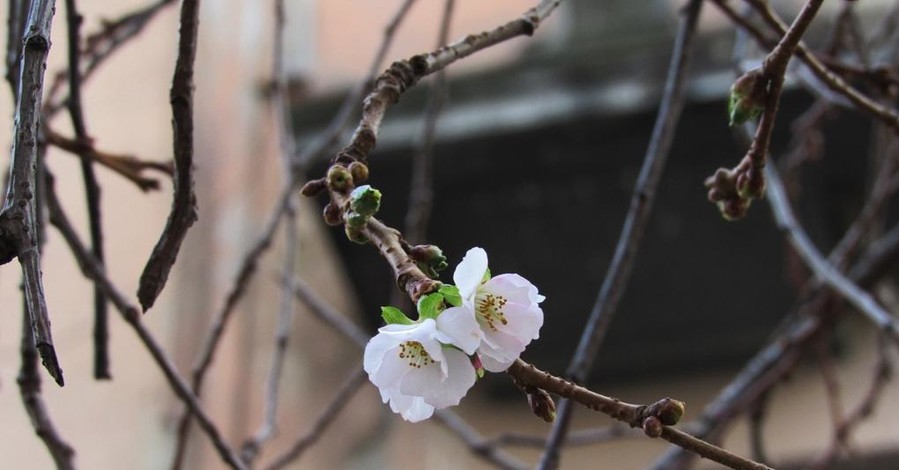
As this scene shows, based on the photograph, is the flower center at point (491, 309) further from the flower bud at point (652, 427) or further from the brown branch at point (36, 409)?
the brown branch at point (36, 409)

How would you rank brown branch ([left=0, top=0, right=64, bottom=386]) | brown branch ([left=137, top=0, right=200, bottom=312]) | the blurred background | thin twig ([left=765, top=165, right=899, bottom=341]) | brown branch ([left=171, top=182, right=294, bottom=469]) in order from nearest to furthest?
brown branch ([left=0, top=0, right=64, bottom=386]), brown branch ([left=137, top=0, right=200, bottom=312]), brown branch ([left=171, top=182, right=294, bottom=469]), thin twig ([left=765, top=165, right=899, bottom=341]), the blurred background

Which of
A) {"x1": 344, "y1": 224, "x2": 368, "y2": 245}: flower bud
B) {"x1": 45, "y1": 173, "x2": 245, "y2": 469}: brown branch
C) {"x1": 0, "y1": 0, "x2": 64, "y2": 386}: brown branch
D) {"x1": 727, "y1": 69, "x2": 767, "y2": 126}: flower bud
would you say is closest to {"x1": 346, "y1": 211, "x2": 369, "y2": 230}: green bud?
{"x1": 344, "y1": 224, "x2": 368, "y2": 245}: flower bud

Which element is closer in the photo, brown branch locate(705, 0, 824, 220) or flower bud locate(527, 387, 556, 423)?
flower bud locate(527, 387, 556, 423)

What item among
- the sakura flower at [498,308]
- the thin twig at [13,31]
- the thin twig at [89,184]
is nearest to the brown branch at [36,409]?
the thin twig at [89,184]

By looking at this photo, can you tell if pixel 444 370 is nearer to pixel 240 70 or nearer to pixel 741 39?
pixel 741 39

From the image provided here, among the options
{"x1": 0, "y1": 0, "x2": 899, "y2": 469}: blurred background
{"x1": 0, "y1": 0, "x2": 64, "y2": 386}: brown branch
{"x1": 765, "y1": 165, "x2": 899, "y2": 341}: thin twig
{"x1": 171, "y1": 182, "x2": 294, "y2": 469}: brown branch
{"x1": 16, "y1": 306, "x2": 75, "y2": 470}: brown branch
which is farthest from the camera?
{"x1": 0, "y1": 0, "x2": 899, "y2": 469}: blurred background

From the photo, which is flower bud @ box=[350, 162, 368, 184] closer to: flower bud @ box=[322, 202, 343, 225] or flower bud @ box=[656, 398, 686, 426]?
flower bud @ box=[322, 202, 343, 225]

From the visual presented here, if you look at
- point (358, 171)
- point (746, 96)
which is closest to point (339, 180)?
point (358, 171)

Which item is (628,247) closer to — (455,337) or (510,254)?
(455,337)

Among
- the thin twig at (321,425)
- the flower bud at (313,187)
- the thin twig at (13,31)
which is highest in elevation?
the thin twig at (13,31)
